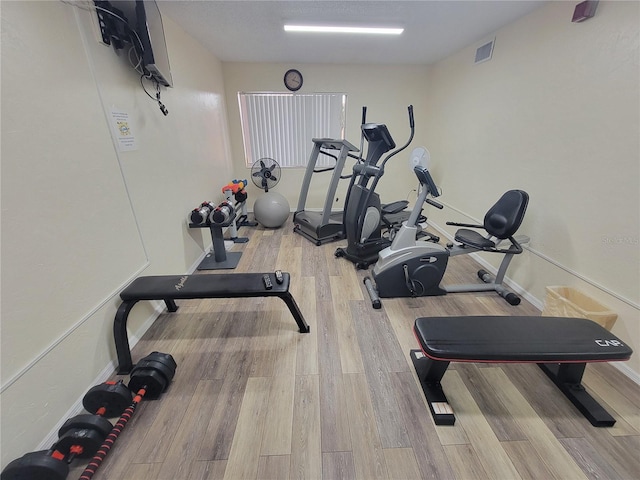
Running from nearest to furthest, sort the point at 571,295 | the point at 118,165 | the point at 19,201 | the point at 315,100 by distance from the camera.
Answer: the point at 19,201, the point at 118,165, the point at 571,295, the point at 315,100

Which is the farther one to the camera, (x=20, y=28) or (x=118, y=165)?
(x=118, y=165)

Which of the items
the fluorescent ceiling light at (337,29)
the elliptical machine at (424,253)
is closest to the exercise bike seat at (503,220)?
the elliptical machine at (424,253)

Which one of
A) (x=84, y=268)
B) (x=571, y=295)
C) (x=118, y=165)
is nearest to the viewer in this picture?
(x=84, y=268)

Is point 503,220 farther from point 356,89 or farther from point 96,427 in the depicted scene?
point 356,89

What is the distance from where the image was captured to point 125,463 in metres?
1.15

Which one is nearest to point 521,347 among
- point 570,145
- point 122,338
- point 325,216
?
point 570,145

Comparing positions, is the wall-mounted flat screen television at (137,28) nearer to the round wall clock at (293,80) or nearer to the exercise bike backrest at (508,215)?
the round wall clock at (293,80)

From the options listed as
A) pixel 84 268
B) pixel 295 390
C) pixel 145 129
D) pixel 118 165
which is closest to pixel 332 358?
pixel 295 390

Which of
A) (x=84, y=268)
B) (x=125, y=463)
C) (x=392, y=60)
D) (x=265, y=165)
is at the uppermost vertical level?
(x=392, y=60)

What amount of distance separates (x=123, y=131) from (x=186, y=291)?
3.69 ft

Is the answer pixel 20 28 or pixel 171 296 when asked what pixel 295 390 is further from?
pixel 20 28

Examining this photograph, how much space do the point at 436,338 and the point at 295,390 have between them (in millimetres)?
835

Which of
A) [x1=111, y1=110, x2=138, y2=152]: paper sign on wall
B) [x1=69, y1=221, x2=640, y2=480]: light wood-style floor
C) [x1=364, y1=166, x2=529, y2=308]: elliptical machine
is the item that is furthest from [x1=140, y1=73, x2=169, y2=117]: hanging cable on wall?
[x1=364, y1=166, x2=529, y2=308]: elliptical machine

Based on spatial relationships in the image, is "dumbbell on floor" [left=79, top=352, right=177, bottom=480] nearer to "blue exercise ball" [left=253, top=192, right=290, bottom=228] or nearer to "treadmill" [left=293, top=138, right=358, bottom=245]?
"treadmill" [left=293, top=138, right=358, bottom=245]
